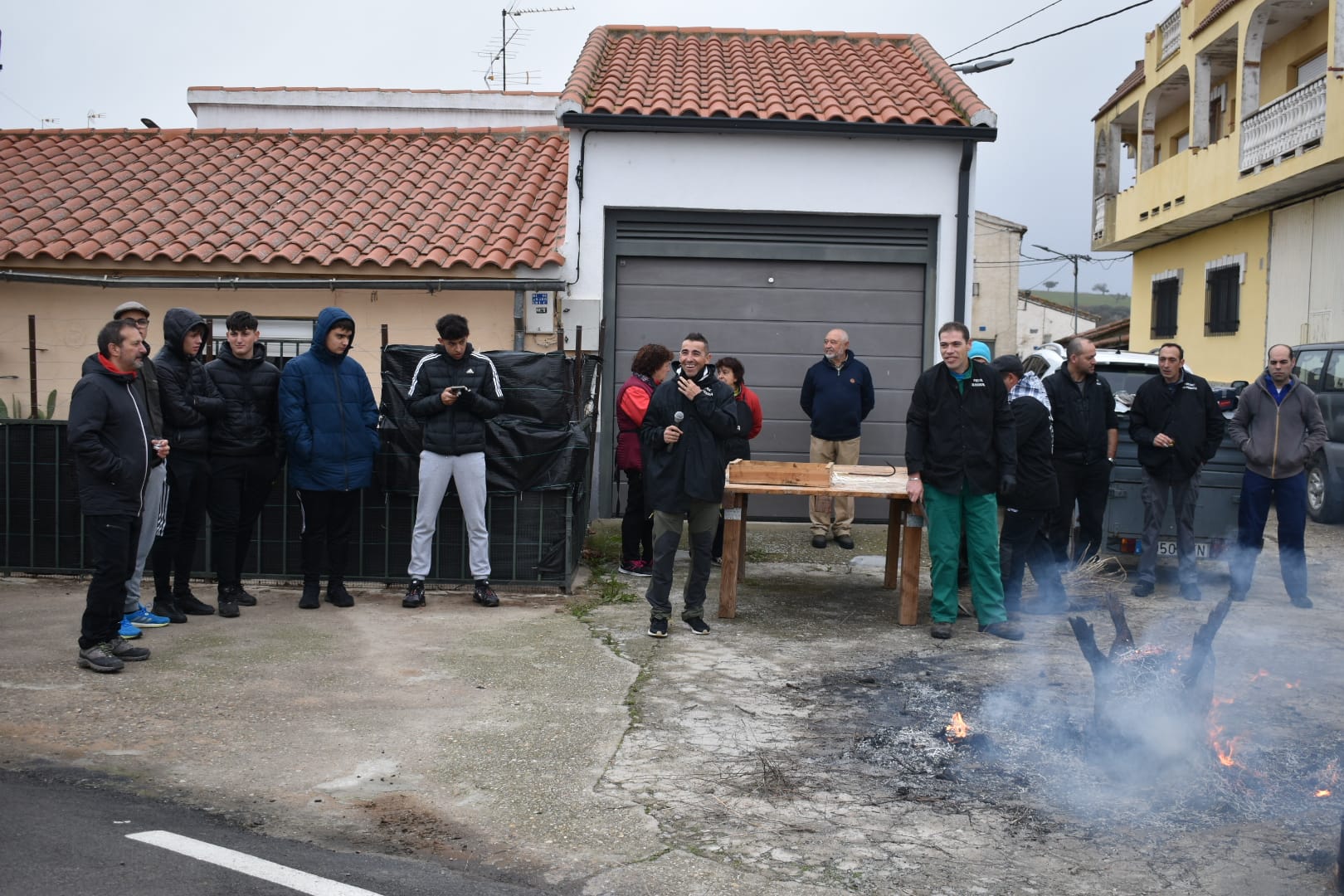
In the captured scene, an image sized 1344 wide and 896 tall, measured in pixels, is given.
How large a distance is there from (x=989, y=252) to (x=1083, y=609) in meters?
40.0

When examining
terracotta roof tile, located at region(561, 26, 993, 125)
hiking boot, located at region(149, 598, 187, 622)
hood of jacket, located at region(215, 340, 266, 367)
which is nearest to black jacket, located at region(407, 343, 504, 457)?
hood of jacket, located at region(215, 340, 266, 367)

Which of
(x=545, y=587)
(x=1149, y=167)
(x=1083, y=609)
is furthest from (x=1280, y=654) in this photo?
(x=1149, y=167)

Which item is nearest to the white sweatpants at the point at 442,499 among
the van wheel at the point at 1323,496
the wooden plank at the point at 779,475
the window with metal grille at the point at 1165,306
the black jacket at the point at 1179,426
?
the wooden plank at the point at 779,475

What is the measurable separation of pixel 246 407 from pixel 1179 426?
6.76m

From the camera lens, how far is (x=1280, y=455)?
8.81 metres

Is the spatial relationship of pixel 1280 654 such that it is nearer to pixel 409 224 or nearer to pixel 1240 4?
pixel 409 224

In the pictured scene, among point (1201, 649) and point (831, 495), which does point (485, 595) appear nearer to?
point (831, 495)

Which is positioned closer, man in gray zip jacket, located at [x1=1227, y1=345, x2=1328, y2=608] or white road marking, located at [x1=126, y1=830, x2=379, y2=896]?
white road marking, located at [x1=126, y1=830, x2=379, y2=896]

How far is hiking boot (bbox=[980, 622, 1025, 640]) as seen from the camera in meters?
7.42

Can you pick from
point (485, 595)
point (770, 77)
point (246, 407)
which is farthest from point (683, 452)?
point (770, 77)

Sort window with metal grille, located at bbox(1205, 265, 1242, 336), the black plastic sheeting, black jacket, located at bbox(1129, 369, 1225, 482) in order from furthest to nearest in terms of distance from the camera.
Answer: window with metal grille, located at bbox(1205, 265, 1242, 336) → black jacket, located at bbox(1129, 369, 1225, 482) → the black plastic sheeting

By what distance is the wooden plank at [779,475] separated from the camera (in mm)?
8234

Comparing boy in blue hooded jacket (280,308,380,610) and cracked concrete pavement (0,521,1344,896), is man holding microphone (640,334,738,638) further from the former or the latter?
boy in blue hooded jacket (280,308,380,610)

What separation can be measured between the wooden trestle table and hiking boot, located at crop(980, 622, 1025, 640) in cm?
51
